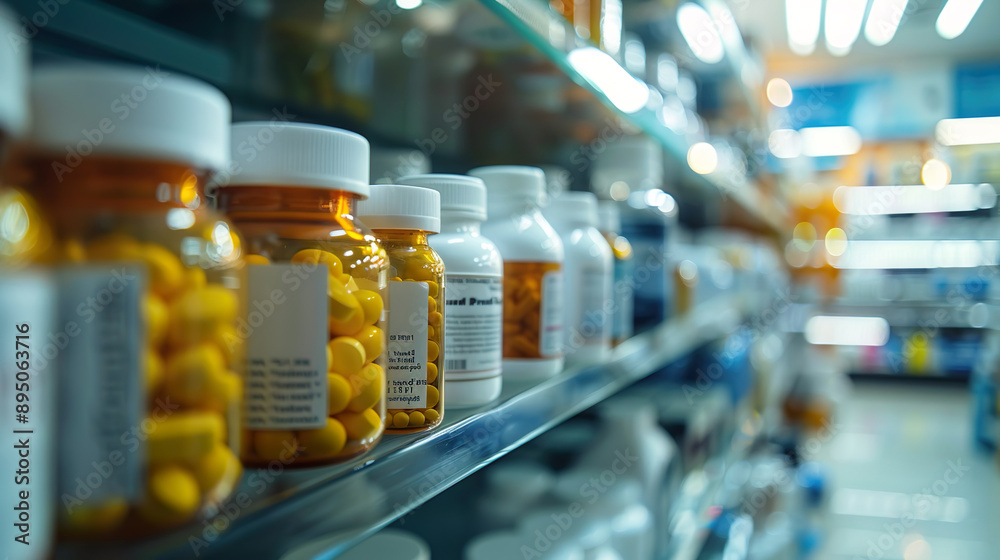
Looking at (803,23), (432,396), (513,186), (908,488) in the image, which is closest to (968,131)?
(803,23)

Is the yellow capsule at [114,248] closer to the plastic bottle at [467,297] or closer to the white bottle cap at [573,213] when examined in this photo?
the plastic bottle at [467,297]

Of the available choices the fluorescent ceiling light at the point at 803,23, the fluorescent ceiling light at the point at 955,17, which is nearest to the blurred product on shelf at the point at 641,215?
the fluorescent ceiling light at the point at 803,23

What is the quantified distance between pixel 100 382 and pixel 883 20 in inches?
230

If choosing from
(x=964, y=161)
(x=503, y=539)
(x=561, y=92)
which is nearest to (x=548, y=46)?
(x=561, y=92)

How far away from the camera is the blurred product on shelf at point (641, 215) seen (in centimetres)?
118

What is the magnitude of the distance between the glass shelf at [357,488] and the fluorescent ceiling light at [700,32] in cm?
109

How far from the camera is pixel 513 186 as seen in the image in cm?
69

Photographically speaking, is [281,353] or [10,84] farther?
[281,353]

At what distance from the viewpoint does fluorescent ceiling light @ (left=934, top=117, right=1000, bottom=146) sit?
19.6 ft

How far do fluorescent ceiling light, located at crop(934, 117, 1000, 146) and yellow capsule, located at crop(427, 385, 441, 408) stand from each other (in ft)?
23.4

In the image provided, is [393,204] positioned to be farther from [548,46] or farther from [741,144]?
[741,144]

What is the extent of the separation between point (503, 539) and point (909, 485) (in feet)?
10.2

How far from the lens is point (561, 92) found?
944mm

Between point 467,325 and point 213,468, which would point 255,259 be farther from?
point 467,325
